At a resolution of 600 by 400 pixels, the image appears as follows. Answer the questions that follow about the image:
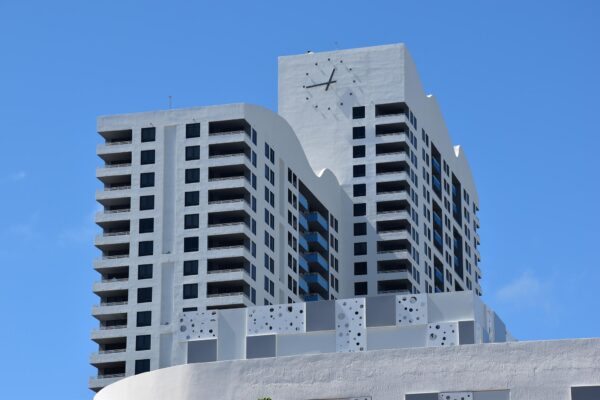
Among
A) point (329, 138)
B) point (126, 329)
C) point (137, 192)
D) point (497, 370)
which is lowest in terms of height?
point (497, 370)

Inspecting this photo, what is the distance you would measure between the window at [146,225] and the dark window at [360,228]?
33437 millimetres

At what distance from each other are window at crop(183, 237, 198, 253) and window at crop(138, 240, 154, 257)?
3382 mm

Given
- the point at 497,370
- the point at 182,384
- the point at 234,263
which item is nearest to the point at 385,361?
the point at 497,370

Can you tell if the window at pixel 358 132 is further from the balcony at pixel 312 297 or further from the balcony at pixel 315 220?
the balcony at pixel 312 297

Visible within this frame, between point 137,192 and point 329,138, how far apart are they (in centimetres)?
3483

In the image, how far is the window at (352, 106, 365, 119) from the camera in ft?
622

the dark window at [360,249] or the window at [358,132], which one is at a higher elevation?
the window at [358,132]

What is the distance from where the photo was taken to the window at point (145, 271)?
517 ft

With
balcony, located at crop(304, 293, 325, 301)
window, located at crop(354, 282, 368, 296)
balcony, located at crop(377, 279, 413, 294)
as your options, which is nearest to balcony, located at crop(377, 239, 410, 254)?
balcony, located at crop(377, 279, 413, 294)

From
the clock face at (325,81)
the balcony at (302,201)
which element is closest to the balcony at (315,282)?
the balcony at (302,201)

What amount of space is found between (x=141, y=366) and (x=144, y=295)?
714cm

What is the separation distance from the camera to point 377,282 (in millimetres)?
184250

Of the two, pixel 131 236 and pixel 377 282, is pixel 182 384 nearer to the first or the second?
pixel 131 236

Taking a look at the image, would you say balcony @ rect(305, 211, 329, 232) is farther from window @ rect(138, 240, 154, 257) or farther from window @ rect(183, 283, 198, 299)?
window @ rect(183, 283, 198, 299)
